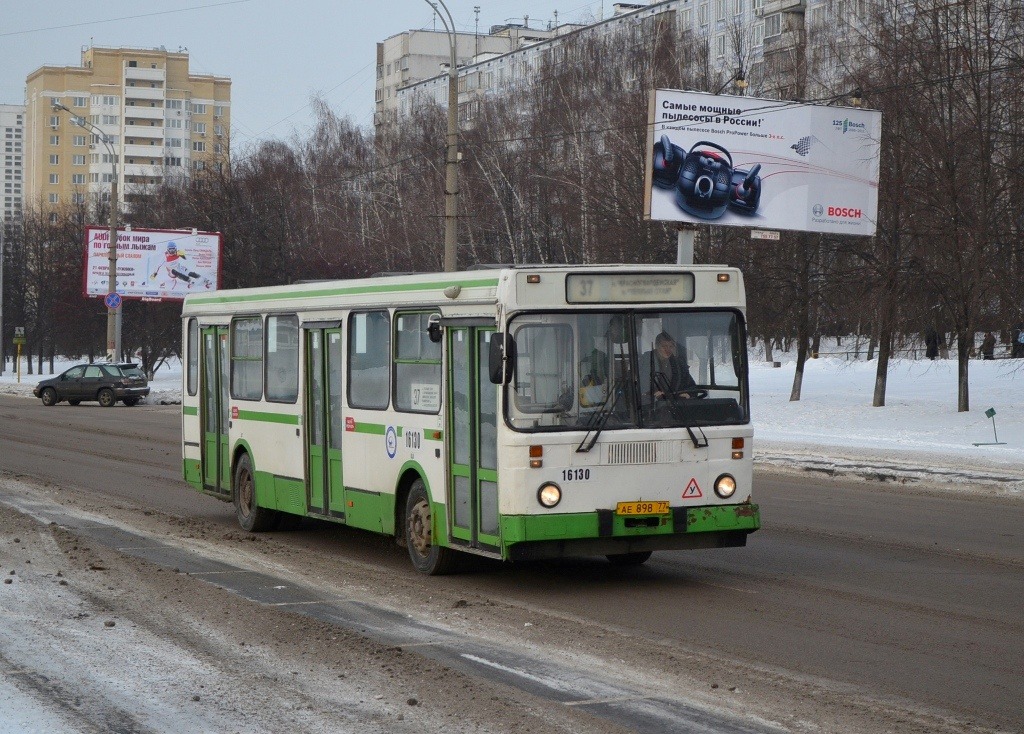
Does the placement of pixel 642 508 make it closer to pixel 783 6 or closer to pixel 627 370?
pixel 627 370

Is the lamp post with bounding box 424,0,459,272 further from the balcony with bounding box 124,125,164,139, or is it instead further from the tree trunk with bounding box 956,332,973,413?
the balcony with bounding box 124,125,164,139

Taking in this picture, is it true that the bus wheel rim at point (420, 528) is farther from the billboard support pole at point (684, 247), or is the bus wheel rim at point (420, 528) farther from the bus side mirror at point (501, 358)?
the billboard support pole at point (684, 247)

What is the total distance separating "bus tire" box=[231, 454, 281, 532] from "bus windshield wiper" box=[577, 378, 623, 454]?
5.05 meters

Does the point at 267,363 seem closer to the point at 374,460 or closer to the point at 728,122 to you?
the point at 374,460

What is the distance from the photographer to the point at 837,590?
9.92 m

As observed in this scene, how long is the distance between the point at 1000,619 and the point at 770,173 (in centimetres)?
2308

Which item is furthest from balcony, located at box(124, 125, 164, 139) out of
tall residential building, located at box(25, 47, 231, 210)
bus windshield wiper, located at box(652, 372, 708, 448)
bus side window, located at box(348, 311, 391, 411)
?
bus windshield wiper, located at box(652, 372, 708, 448)

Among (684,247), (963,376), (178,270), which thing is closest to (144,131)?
(178,270)

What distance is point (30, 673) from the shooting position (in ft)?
24.2

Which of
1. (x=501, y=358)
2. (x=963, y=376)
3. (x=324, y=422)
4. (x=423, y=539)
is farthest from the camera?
(x=963, y=376)

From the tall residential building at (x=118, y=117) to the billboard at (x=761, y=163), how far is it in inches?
4868

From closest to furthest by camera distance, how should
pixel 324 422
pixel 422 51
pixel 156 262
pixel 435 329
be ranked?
pixel 435 329 → pixel 324 422 → pixel 156 262 → pixel 422 51

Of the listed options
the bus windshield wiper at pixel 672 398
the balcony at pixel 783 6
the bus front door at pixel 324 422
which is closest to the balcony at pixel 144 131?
the balcony at pixel 783 6

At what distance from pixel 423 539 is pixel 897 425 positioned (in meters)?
21.5
